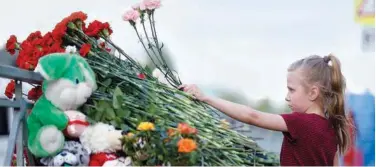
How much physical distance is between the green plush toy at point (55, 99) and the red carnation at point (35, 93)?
0.15 m

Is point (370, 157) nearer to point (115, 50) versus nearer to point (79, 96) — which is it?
point (115, 50)

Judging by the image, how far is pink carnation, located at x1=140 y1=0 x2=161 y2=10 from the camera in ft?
9.09

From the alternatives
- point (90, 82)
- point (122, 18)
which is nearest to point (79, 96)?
point (90, 82)

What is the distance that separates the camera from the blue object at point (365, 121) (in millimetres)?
4203

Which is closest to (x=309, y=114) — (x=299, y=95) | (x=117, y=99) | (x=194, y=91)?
(x=299, y=95)

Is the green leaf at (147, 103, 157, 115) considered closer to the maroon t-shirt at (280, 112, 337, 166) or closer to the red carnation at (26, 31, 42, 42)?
the maroon t-shirt at (280, 112, 337, 166)

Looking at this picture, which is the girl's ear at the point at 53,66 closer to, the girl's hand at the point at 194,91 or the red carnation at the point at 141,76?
the red carnation at the point at 141,76

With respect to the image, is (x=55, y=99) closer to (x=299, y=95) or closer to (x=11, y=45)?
(x=11, y=45)

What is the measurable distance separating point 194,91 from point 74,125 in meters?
0.49

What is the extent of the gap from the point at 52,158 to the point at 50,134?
8 cm

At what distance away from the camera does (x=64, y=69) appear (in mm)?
2193

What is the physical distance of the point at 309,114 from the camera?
239cm

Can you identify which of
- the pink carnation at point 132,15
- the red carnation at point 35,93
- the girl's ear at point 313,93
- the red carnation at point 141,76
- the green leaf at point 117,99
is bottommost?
the green leaf at point 117,99

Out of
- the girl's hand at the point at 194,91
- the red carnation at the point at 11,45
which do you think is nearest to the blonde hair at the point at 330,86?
the girl's hand at the point at 194,91
